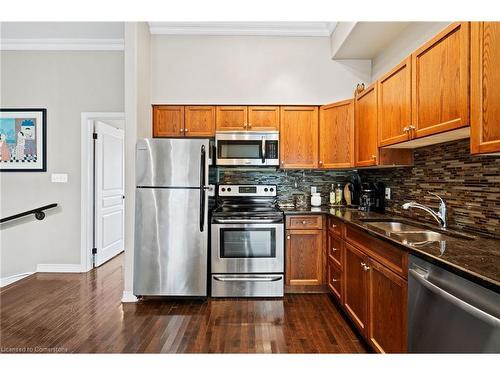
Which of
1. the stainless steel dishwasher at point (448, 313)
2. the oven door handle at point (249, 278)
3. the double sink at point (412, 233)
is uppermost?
the double sink at point (412, 233)

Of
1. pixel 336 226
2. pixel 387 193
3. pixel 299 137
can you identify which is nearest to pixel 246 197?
pixel 299 137

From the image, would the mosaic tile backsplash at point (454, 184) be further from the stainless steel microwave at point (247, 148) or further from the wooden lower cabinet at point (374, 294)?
the wooden lower cabinet at point (374, 294)

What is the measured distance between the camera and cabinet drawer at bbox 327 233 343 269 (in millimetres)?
2578

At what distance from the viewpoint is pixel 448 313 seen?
3.74 ft

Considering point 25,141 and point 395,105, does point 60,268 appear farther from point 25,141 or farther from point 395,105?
point 395,105

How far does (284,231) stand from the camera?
3.01 metres

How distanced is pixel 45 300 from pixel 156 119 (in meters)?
2.25

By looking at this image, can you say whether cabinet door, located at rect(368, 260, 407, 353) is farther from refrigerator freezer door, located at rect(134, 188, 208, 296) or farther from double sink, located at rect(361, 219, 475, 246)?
refrigerator freezer door, located at rect(134, 188, 208, 296)

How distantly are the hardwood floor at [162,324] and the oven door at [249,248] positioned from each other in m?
0.34

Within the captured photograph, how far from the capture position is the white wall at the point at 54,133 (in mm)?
3682

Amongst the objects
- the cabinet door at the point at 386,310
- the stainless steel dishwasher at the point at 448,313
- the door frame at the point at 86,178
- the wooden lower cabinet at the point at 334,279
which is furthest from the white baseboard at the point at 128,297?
the stainless steel dishwasher at the point at 448,313

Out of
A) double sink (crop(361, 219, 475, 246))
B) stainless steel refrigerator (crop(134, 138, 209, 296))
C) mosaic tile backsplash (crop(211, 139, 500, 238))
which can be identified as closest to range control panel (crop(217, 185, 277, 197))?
mosaic tile backsplash (crop(211, 139, 500, 238))

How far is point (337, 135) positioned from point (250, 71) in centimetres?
129
